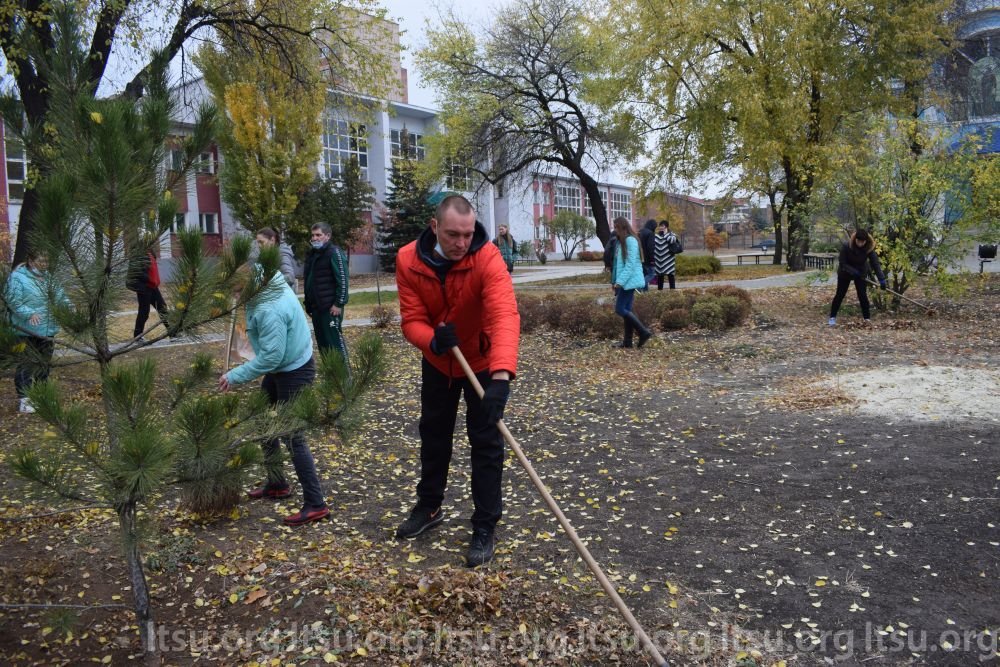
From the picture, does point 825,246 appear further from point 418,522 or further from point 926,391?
point 418,522

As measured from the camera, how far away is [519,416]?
284 inches

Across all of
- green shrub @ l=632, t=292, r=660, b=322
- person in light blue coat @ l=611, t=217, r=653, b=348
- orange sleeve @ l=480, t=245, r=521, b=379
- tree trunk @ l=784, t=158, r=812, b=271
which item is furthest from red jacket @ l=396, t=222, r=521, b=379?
tree trunk @ l=784, t=158, r=812, b=271

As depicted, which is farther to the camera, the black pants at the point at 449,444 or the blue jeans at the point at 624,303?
the blue jeans at the point at 624,303

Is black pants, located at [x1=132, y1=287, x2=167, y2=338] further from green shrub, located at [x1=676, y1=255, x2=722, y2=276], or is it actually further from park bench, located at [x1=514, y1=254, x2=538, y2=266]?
park bench, located at [x1=514, y1=254, x2=538, y2=266]

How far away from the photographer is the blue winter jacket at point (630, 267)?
9703 millimetres

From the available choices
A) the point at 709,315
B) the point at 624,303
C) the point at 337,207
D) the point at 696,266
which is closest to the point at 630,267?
the point at 624,303

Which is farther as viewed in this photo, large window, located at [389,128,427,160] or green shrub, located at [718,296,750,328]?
large window, located at [389,128,427,160]

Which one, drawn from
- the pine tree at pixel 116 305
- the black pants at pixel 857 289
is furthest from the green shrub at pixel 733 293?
the pine tree at pixel 116 305

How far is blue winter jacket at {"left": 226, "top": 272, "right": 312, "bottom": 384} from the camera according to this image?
409 centimetres

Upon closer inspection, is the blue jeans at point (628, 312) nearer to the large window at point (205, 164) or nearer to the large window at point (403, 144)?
the large window at point (205, 164)

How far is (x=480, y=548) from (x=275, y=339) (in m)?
1.56

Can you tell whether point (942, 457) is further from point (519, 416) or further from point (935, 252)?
point (935, 252)

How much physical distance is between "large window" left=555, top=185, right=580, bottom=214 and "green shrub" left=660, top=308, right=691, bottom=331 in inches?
1830

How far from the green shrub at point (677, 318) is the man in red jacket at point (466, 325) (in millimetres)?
8074
